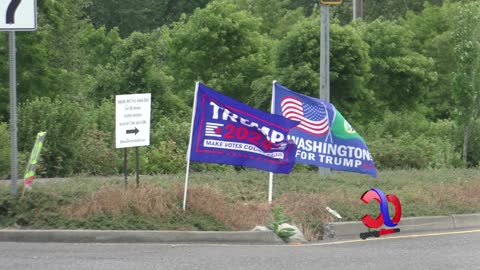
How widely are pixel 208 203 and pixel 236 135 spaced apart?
4.13ft

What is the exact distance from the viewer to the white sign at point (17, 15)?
1241cm

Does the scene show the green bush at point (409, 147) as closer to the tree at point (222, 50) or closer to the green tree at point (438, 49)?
the tree at point (222, 50)

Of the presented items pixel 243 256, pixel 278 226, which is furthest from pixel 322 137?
pixel 243 256

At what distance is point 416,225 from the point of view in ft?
47.5

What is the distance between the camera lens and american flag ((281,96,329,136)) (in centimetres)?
1506

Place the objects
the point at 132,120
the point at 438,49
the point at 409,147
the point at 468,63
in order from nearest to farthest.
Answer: the point at 132,120 → the point at 468,63 → the point at 409,147 → the point at 438,49

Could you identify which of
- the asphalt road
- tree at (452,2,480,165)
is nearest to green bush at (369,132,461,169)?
tree at (452,2,480,165)

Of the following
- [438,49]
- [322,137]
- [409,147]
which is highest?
[438,49]

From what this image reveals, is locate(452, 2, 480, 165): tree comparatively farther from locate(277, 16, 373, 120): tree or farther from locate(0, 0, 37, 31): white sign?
locate(0, 0, 37, 31): white sign

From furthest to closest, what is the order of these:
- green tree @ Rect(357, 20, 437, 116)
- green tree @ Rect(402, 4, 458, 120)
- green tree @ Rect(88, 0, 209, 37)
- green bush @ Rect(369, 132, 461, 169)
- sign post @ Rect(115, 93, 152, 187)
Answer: green tree @ Rect(88, 0, 209, 37) < green tree @ Rect(402, 4, 458, 120) < green tree @ Rect(357, 20, 437, 116) < green bush @ Rect(369, 132, 461, 169) < sign post @ Rect(115, 93, 152, 187)

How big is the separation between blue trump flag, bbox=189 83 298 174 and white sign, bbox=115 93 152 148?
2.44ft

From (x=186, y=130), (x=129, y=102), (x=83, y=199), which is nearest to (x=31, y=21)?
(x=129, y=102)

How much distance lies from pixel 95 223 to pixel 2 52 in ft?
47.6

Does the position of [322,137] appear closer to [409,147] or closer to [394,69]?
[409,147]
